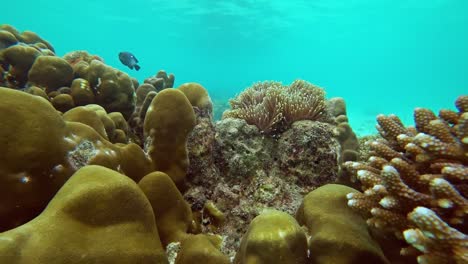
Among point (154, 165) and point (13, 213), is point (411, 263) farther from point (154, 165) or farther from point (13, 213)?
point (13, 213)

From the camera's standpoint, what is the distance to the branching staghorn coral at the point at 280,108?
3988 mm

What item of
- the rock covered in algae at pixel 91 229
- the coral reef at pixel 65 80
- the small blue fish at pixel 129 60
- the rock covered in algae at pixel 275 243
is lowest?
the rock covered in algae at pixel 91 229

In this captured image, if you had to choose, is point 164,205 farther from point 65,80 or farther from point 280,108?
point 65,80

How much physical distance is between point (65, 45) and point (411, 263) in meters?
136

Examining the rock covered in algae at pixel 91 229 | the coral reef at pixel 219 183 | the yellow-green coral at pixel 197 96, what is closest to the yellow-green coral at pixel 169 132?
the coral reef at pixel 219 183

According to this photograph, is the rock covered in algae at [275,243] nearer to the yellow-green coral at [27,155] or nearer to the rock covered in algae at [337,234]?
the rock covered in algae at [337,234]

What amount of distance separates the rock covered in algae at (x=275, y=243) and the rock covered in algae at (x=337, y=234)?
0.48 ft

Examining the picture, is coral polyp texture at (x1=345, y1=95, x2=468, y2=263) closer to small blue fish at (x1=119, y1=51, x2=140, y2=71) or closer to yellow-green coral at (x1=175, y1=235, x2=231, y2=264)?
yellow-green coral at (x1=175, y1=235, x2=231, y2=264)

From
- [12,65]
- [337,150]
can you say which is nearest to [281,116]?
[337,150]

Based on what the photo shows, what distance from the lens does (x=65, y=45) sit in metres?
113

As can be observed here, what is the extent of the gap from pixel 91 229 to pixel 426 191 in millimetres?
2510

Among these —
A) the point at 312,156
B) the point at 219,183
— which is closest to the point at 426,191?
the point at 312,156

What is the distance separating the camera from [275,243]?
214cm

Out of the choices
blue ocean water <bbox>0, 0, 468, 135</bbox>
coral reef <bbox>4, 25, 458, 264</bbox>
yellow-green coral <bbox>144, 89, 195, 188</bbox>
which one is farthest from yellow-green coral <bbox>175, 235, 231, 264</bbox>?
blue ocean water <bbox>0, 0, 468, 135</bbox>
